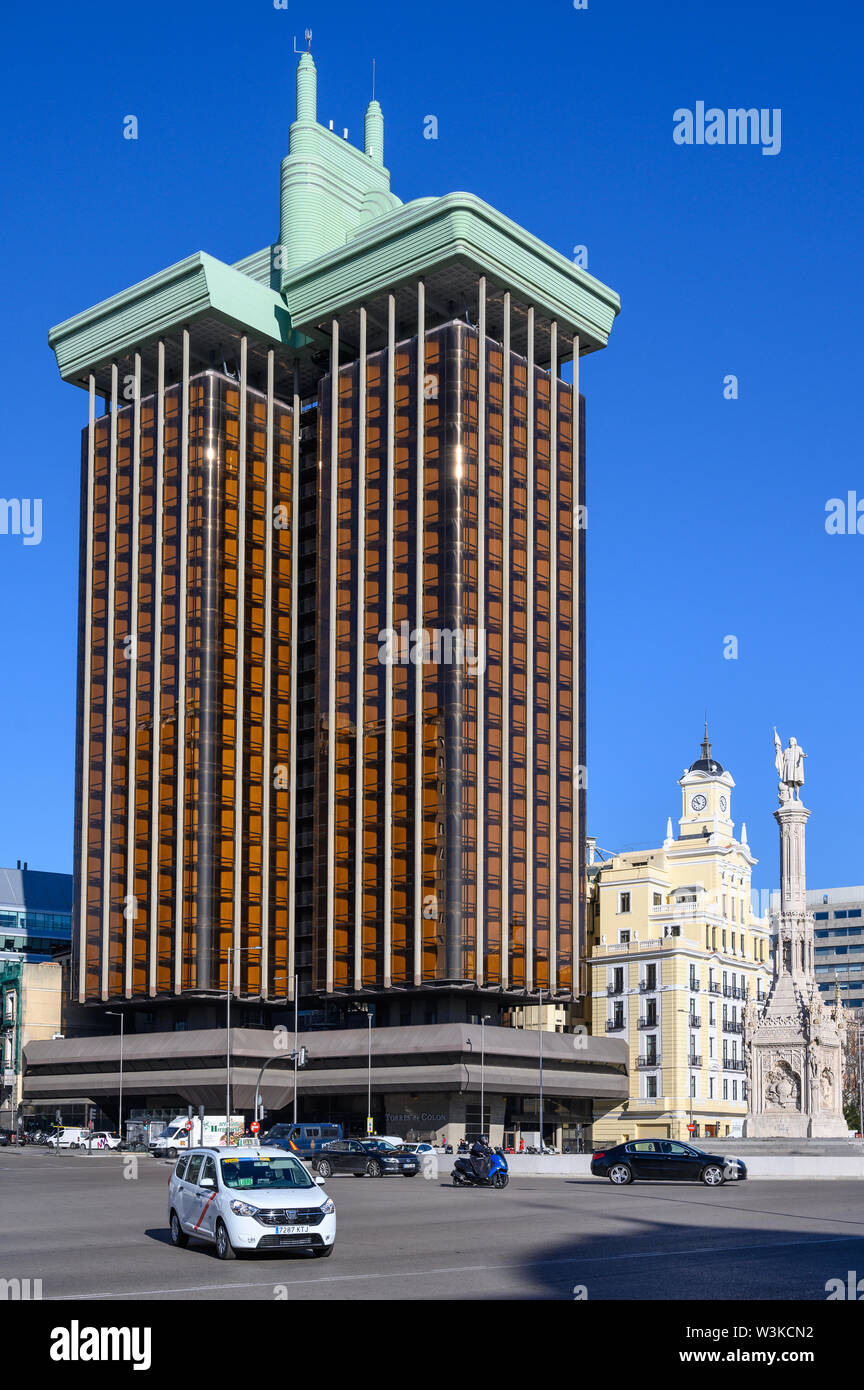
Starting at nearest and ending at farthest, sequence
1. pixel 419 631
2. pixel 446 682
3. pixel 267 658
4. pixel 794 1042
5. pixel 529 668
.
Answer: pixel 794 1042
pixel 446 682
pixel 419 631
pixel 529 668
pixel 267 658

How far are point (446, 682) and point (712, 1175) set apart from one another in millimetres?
60685

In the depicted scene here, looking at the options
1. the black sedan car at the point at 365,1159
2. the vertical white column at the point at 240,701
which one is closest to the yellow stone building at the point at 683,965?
the vertical white column at the point at 240,701

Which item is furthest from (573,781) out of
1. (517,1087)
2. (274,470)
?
(274,470)

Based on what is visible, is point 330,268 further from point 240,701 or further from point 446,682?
point 446,682

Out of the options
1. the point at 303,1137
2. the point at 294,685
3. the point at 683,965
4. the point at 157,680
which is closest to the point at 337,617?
the point at 294,685

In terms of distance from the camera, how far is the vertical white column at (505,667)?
107 meters

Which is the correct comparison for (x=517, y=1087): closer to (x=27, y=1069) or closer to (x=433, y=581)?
(x=433, y=581)

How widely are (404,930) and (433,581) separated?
2388cm

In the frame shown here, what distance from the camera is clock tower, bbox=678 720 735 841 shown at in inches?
5059

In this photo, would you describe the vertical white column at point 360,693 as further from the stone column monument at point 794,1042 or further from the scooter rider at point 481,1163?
the scooter rider at point 481,1163

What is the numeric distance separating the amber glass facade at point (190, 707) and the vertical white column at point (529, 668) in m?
19.2

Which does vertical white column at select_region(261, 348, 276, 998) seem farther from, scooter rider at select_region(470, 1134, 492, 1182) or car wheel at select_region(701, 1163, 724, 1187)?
car wheel at select_region(701, 1163, 724, 1187)

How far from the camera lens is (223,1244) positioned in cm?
2298

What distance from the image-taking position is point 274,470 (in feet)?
405
